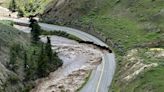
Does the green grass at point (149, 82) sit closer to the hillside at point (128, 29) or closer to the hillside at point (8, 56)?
the hillside at point (128, 29)

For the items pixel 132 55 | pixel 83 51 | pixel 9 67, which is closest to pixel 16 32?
pixel 83 51

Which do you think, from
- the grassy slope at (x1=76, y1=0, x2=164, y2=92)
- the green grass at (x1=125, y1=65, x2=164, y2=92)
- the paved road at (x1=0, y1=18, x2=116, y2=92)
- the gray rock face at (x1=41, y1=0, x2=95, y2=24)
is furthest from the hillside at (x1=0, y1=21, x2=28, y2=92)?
the gray rock face at (x1=41, y1=0, x2=95, y2=24)

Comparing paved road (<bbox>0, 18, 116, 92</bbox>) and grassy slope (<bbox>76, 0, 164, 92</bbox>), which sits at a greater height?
grassy slope (<bbox>76, 0, 164, 92</bbox>)

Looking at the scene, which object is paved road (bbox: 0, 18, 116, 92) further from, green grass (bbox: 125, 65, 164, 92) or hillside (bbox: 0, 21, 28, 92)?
hillside (bbox: 0, 21, 28, 92)

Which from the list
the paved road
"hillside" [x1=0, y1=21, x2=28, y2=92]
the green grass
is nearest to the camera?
the green grass

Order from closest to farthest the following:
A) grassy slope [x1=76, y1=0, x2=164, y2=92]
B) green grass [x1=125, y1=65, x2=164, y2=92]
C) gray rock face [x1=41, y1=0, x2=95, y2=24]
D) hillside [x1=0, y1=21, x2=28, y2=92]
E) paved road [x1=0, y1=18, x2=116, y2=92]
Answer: green grass [x1=125, y1=65, x2=164, y2=92] → hillside [x1=0, y1=21, x2=28, y2=92] → paved road [x1=0, y1=18, x2=116, y2=92] → grassy slope [x1=76, y1=0, x2=164, y2=92] → gray rock face [x1=41, y1=0, x2=95, y2=24]

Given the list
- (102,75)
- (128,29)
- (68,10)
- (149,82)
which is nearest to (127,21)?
(128,29)

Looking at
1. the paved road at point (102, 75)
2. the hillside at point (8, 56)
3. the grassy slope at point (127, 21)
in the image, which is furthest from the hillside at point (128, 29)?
the hillside at point (8, 56)
